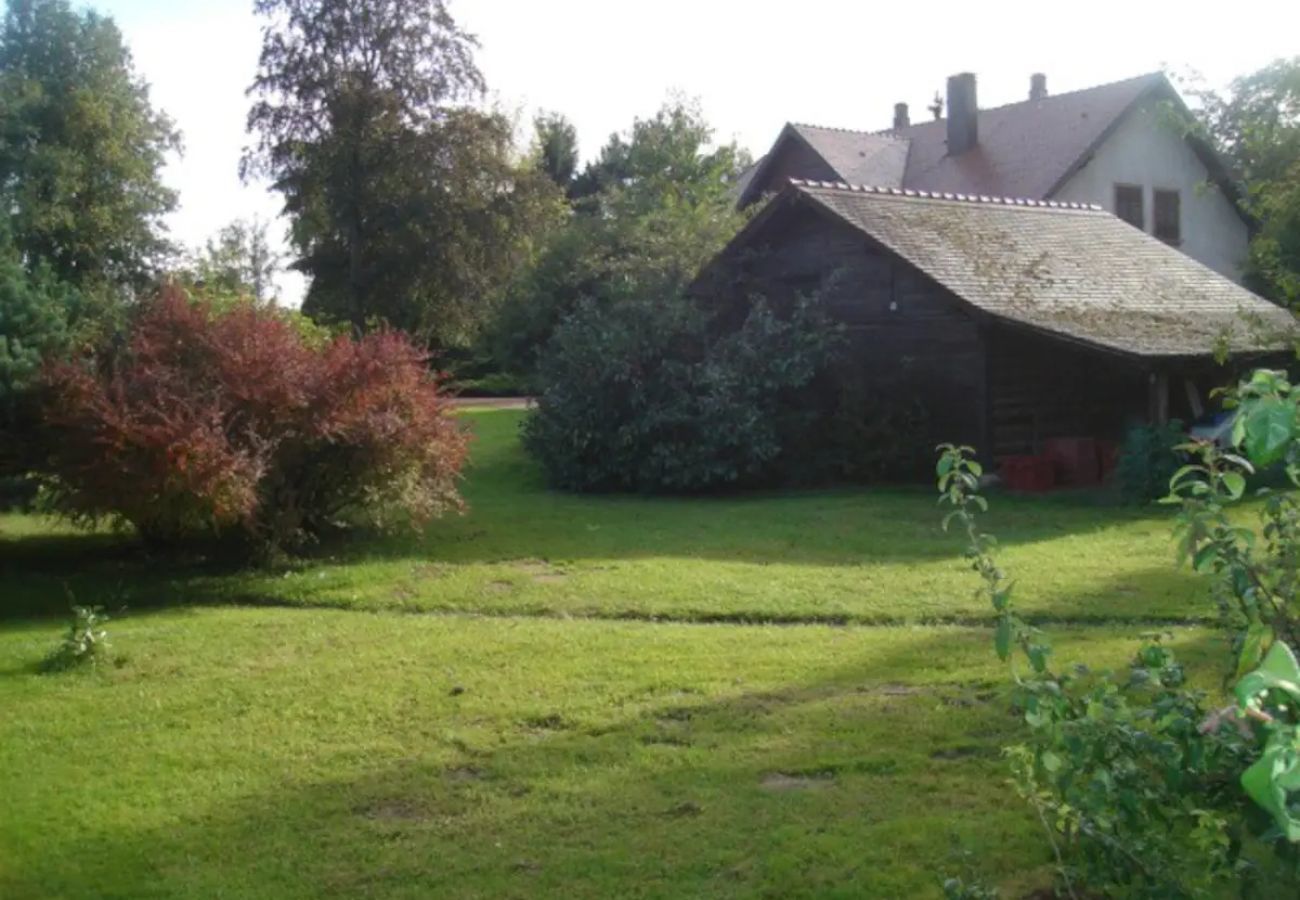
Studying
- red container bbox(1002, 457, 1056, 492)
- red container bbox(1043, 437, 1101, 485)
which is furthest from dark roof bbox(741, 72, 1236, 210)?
red container bbox(1002, 457, 1056, 492)

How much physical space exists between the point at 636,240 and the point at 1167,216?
17842mm

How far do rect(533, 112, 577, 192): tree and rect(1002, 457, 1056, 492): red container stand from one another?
43.8 metres

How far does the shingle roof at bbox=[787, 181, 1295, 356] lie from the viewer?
20875 millimetres

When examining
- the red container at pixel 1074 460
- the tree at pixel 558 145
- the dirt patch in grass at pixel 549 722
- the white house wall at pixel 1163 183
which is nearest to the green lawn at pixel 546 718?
the dirt patch in grass at pixel 549 722

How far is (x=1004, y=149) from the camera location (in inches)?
1518

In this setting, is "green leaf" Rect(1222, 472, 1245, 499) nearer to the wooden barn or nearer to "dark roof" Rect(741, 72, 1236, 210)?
the wooden barn

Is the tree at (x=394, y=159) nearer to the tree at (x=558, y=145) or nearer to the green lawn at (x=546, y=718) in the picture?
the green lawn at (x=546, y=718)

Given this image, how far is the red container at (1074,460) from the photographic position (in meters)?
20.9

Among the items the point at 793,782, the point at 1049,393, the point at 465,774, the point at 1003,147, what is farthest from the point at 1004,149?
the point at 465,774

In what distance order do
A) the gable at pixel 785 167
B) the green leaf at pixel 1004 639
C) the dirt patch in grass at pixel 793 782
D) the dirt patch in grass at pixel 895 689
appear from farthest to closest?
1. the gable at pixel 785 167
2. the dirt patch in grass at pixel 895 689
3. the dirt patch in grass at pixel 793 782
4. the green leaf at pixel 1004 639

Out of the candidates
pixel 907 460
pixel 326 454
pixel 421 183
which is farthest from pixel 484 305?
pixel 326 454

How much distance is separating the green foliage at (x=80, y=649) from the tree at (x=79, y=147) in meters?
16.4

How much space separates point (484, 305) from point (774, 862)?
3004cm

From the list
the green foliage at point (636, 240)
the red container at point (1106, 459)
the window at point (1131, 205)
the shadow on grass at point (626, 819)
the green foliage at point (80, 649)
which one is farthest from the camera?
the window at point (1131, 205)
